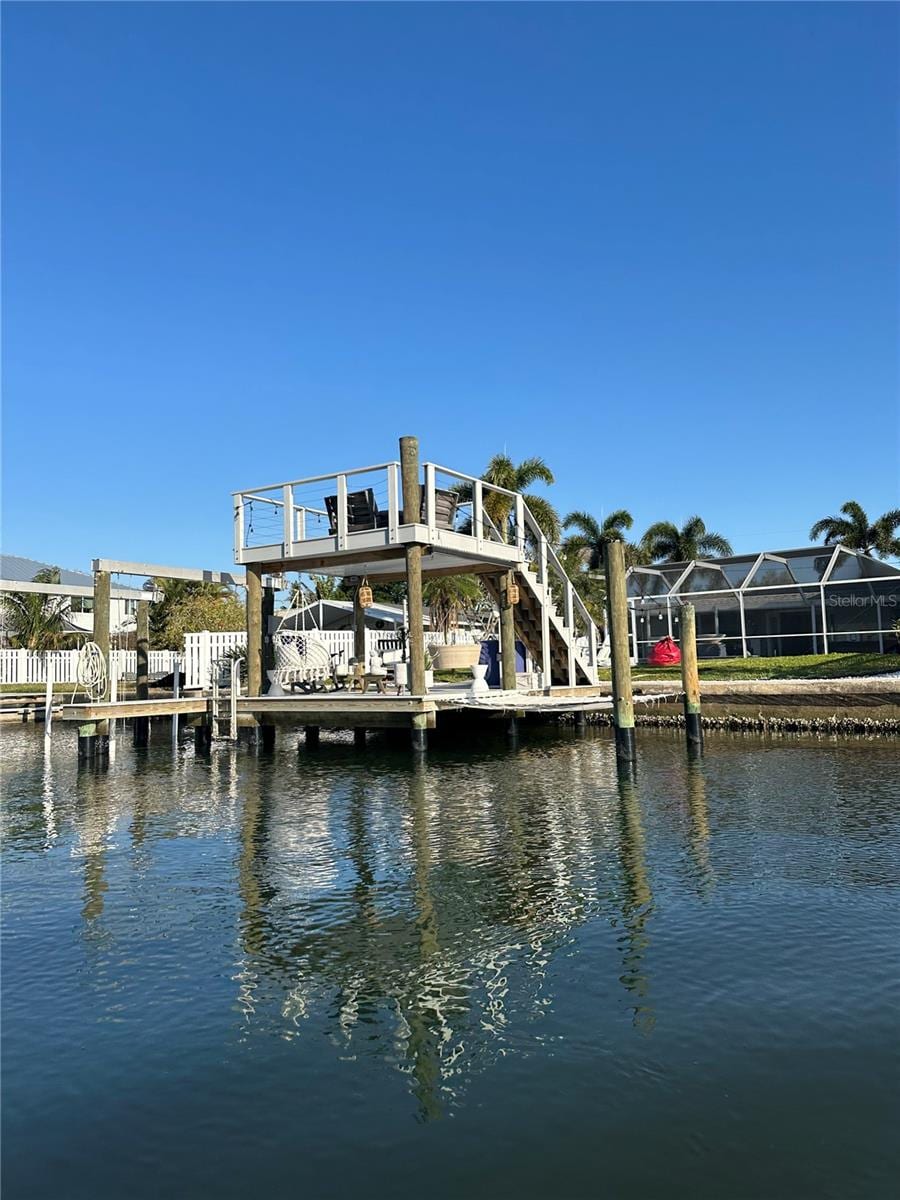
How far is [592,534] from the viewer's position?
48156 mm

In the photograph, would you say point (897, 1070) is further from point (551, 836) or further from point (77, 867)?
point (77, 867)

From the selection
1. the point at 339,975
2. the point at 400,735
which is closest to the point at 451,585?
the point at 400,735

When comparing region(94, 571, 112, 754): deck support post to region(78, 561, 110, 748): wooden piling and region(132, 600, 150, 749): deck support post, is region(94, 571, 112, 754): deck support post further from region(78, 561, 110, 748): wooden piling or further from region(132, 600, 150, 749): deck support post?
region(132, 600, 150, 749): deck support post

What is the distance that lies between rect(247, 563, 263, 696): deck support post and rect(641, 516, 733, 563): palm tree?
113 ft

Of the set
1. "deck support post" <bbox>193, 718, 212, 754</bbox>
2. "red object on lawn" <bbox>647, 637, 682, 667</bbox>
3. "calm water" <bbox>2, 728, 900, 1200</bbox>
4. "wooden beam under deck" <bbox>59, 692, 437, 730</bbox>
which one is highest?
"red object on lawn" <bbox>647, 637, 682, 667</bbox>

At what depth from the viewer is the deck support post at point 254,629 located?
2059 centimetres

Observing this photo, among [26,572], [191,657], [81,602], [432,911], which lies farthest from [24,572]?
[432,911]

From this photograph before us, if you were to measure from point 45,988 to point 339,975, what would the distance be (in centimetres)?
207

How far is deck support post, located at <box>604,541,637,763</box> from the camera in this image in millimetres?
16422

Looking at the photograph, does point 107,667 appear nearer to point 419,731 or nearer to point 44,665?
point 419,731

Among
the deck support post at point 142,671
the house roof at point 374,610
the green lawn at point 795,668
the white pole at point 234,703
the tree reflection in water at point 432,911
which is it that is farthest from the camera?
the house roof at point 374,610

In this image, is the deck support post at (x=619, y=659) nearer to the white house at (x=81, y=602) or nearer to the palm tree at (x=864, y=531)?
the white house at (x=81, y=602)

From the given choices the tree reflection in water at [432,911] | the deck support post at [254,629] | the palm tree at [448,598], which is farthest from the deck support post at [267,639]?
the palm tree at [448,598]

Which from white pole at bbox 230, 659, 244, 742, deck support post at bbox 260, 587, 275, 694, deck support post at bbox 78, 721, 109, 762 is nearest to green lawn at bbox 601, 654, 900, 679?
deck support post at bbox 260, 587, 275, 694
